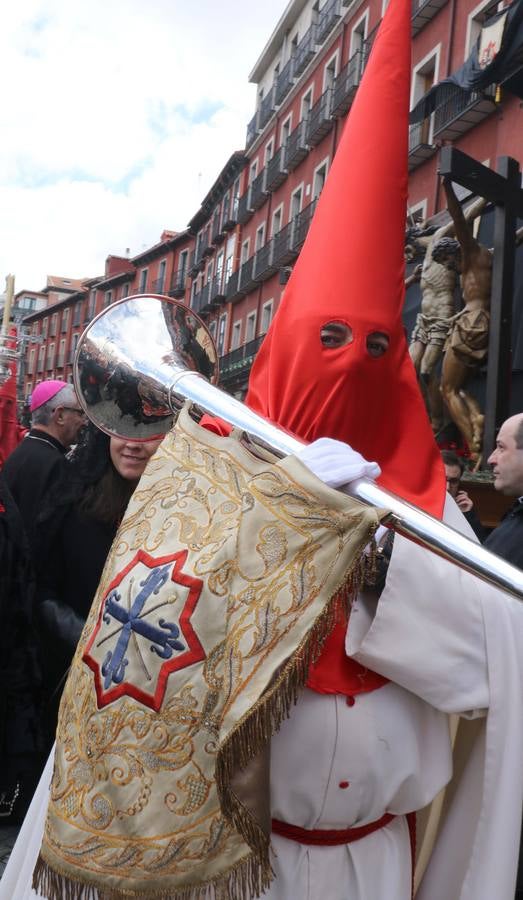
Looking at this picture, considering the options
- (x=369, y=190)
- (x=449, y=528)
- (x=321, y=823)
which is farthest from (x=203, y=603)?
(x=369, y=190)

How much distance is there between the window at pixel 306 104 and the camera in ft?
80.8

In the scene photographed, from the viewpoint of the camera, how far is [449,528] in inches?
48.8

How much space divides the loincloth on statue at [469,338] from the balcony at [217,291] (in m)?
23.5

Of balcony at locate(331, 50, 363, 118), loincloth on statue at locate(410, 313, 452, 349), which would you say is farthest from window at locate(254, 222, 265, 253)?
loincloth on statue at locate(410, 313, 452, 349)

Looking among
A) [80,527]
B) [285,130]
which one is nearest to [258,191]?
[285,130]

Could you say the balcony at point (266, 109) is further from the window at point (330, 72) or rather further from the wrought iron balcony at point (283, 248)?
the wrought iron balcony at point (283, 248)

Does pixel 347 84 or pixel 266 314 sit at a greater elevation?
pixel 347 84

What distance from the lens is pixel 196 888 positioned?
47.4 inches

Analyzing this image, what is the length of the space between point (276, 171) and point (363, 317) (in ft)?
85.3

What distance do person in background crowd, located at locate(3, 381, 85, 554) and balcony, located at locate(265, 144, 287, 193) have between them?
875 inches

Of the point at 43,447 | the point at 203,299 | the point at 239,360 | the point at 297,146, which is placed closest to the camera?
the point at 43,447

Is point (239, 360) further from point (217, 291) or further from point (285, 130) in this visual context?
point (285, 130)

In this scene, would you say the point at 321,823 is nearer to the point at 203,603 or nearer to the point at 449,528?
the point at 203,603

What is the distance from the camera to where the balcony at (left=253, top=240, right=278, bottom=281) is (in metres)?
25.8
